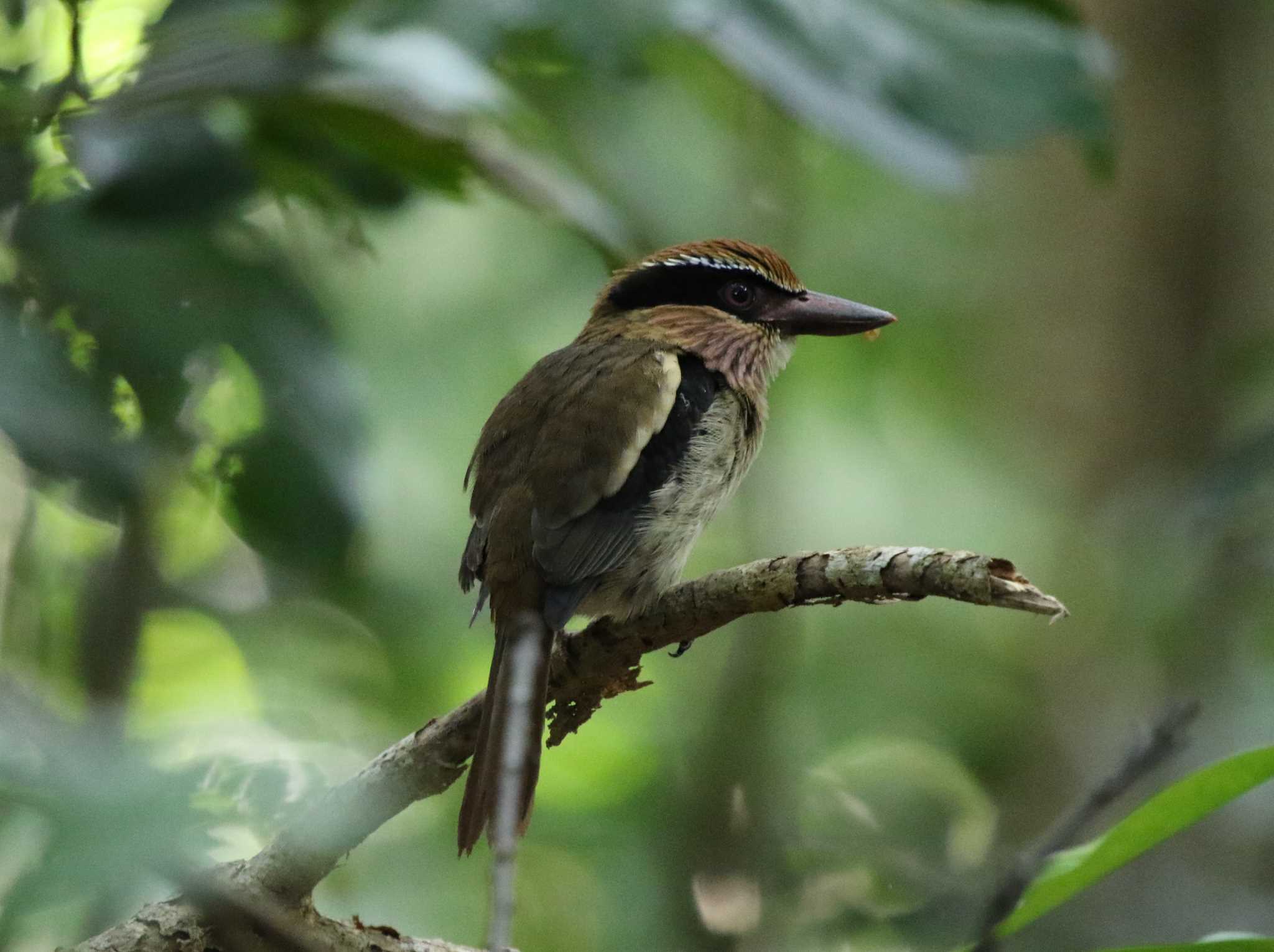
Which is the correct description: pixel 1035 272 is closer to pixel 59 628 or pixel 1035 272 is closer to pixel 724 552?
pixel 724 552

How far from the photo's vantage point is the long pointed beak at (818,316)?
3615mm

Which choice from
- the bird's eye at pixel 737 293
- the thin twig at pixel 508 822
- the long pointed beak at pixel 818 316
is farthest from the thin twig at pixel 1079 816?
the bird's eye at pixel 737 293

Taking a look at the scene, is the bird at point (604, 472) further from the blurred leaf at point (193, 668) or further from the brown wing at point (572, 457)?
the blurred leaf at point (193, 668)

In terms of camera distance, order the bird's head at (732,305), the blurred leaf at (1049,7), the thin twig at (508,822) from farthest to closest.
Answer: the bird's head at (732,305) → the blurred leaf at (1049,7) → the thin twig at (508,822)

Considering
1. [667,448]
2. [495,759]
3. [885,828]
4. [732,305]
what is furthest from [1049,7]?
[885,828]

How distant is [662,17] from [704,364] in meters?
0.90

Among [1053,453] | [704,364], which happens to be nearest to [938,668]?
[1053,453]

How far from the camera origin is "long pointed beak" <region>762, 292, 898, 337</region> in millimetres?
3615

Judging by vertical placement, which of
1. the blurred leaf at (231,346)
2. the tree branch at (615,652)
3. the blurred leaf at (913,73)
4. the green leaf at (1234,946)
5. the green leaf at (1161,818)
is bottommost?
the green leaf at (1234,946)

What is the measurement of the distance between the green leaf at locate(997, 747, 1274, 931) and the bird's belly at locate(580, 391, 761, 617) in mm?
1079

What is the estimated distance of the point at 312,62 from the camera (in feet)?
8.39

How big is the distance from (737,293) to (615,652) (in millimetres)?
1291

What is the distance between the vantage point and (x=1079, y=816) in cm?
189

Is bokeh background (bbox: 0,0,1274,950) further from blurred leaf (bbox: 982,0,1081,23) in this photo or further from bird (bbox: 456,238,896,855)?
bird (bbox: 456,238,896,855)
